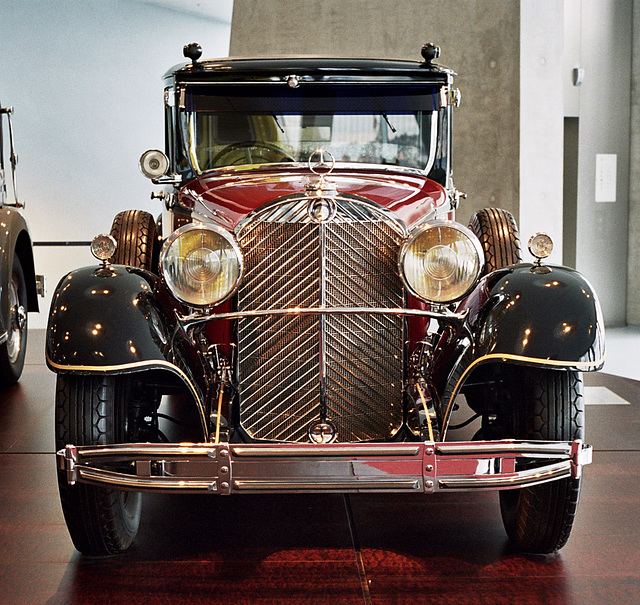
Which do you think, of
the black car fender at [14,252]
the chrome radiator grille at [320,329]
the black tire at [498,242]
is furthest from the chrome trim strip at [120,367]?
the black car fender at [14,252]

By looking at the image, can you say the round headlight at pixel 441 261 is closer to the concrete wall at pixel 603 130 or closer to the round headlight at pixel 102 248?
the round headlight at pixel 102 248

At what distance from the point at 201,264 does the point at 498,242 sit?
1677 mm

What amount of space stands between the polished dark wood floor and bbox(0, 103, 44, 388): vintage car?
141 cm

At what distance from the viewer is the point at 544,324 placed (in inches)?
85.2

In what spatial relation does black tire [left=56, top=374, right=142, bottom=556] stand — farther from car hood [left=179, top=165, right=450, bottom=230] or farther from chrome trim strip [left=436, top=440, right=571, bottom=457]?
chrome trim strip [left=436, top=440, right=571, bottom=457]

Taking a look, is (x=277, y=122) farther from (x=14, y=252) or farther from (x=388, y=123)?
(x=14, y=252)

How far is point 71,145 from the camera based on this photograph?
7.57 metres

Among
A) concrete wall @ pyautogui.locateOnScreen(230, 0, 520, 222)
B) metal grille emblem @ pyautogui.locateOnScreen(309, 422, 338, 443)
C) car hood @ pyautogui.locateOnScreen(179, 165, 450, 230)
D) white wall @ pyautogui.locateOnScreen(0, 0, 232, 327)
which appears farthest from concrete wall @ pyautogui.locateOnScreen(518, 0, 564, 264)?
metal grille emblem @ pyautogui.locateOnScreen(309, 422, 338, 443)

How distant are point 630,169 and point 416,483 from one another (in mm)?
6089

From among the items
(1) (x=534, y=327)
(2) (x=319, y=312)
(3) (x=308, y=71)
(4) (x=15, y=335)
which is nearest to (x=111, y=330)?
(2) (x=319, y=312)

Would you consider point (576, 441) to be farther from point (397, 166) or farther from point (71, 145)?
point (71, 145)

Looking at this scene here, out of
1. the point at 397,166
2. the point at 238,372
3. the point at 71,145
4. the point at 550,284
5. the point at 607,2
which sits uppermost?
the point at 607,2

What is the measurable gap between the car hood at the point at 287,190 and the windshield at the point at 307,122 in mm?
137

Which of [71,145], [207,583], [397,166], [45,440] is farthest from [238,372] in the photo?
[71,145]
